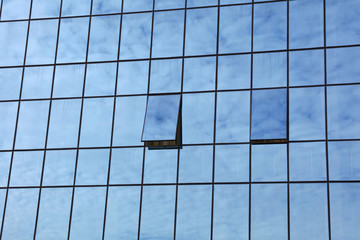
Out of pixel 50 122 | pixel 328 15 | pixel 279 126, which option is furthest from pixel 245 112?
pixel 50 122

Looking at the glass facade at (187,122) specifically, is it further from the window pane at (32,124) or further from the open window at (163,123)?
the open window at (163,123)

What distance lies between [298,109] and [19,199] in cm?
1439

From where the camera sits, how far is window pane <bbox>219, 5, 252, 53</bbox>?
29781 millimetres

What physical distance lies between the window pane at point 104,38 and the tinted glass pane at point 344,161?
1211 centimetres

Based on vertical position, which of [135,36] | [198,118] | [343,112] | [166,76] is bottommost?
[198,118]

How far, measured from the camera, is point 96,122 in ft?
98.9

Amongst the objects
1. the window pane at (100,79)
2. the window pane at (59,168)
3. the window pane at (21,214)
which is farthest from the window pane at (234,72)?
the window pane at (21,214)

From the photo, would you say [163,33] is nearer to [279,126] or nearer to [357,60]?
[279,126]

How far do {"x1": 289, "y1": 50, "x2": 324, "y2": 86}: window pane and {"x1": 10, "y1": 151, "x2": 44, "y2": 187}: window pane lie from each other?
1316 centimetres

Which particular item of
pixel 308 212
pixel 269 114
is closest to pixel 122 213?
pixel 269 114

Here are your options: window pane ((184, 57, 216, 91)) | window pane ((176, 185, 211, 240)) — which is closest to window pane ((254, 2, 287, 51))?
window pane ((184, 57, 216, 91))

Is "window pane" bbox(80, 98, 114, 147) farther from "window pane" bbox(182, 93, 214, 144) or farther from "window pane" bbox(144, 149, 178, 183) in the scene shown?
"window pane" bbox(182, 93, 214, 144)

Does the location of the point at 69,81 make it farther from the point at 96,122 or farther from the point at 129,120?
the point at 129,120

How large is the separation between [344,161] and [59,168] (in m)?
13.7
